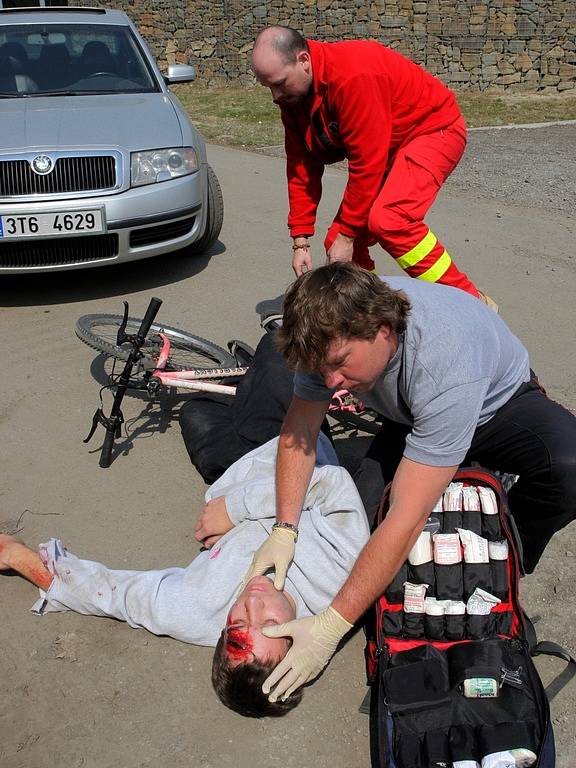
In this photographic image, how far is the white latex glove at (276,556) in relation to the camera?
2742 mm

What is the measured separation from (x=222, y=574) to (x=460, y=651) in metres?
0.85

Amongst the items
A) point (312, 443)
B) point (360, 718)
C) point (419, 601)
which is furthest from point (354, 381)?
point (360, 718)

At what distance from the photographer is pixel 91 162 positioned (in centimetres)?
537

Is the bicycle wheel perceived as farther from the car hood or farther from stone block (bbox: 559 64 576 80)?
stone block (bbox: 559 64 576 80)

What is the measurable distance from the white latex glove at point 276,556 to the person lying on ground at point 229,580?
0.08 feet

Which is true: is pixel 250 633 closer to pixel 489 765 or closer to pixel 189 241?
pixel 489 765

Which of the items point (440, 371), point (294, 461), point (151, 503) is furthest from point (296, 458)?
point (151, 503)

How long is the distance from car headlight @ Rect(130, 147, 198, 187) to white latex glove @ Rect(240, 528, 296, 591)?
3392 mm

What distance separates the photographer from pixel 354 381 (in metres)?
2.39

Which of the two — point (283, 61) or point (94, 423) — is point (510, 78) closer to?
point (283, 61)

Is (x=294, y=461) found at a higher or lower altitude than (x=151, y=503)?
higher

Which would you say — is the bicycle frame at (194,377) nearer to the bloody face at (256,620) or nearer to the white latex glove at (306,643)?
the bloody face at (256,620)

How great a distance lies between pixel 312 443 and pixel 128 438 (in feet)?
4.80

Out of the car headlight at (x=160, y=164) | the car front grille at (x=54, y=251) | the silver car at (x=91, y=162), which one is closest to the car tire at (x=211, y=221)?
the silver car at (x=91, y=162)
